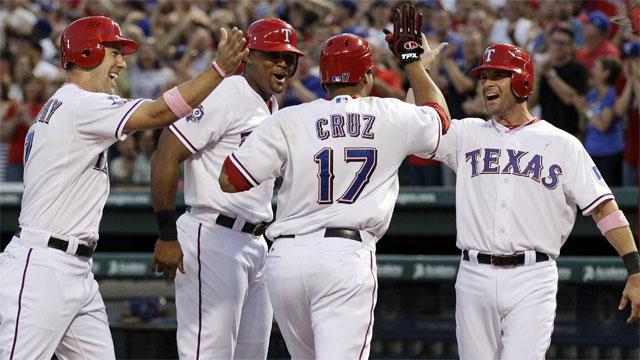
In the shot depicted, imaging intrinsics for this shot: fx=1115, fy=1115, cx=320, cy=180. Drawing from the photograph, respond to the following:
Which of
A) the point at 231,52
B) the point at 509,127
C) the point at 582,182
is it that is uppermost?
the point at 231,52

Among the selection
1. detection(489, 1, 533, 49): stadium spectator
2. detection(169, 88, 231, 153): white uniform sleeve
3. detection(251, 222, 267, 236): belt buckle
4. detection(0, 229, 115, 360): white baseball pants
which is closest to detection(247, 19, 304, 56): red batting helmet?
detection(169, 88, 231, 153): white uniform sleeve

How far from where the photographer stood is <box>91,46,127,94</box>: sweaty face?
16.7 ft

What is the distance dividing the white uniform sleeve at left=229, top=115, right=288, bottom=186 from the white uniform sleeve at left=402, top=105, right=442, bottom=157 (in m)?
0.57

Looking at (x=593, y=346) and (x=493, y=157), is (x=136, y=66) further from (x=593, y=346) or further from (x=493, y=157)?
(x=493, y=157)

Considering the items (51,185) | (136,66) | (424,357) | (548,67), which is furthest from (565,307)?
(136,66)

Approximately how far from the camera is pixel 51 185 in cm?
488

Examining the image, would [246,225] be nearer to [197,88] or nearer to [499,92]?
[197,88]

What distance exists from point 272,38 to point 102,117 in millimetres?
978

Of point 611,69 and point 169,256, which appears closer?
point 169,256

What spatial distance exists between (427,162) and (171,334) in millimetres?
2319

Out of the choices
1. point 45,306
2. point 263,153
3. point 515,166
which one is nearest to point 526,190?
point 515,166

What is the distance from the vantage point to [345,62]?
491cm

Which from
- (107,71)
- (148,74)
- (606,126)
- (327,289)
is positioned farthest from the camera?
(148,74)

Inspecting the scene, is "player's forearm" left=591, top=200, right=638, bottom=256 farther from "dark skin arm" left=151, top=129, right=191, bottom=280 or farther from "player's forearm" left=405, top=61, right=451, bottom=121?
"dark skin arm" left=151, top=129, right=191, bottom=280
